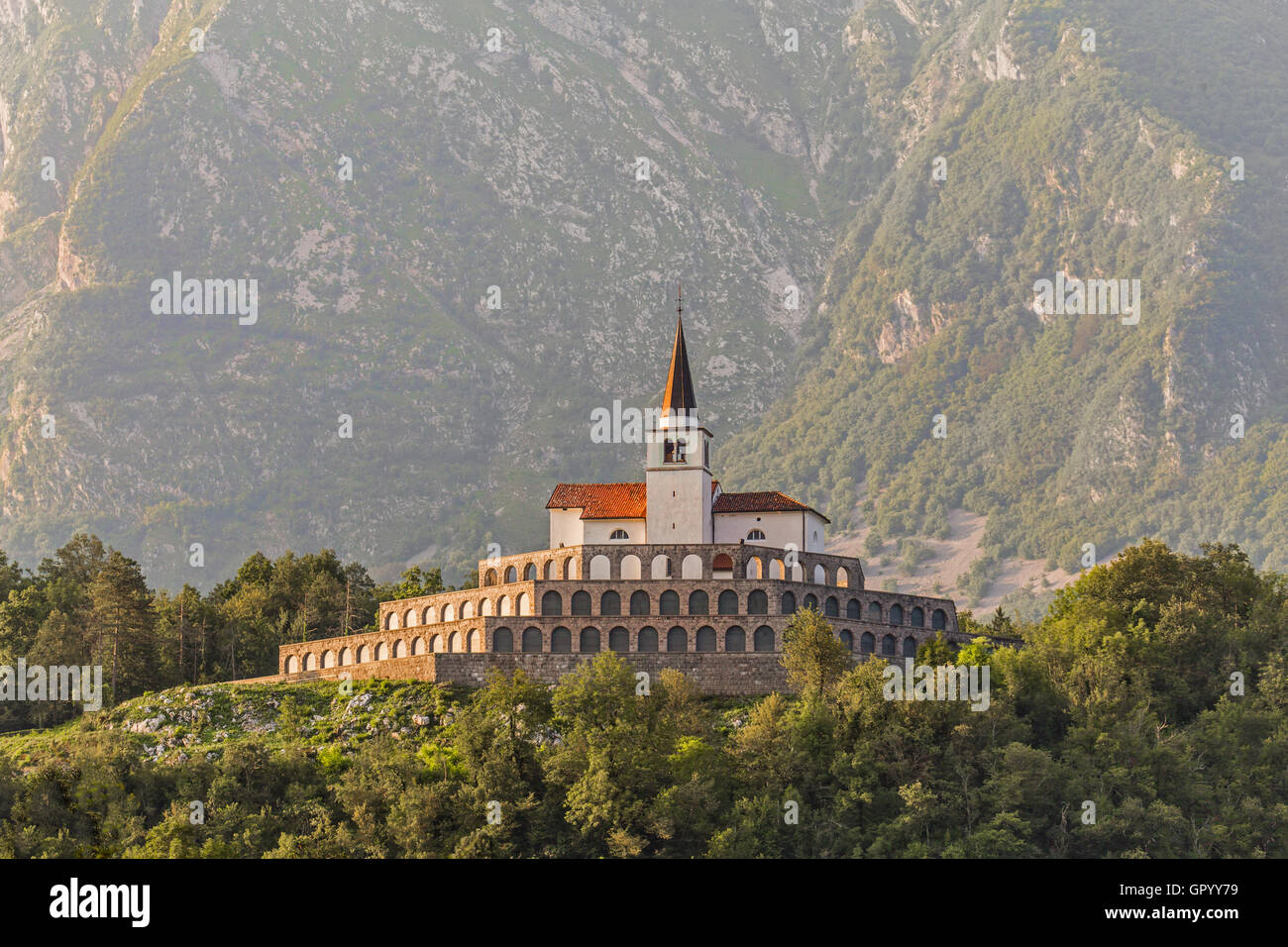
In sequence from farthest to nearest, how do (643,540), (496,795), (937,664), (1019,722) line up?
(643,540) < (937,664) < (1019,722) < (496,795)

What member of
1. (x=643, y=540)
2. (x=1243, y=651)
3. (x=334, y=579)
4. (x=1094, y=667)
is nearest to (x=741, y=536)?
(x=643, y=540)

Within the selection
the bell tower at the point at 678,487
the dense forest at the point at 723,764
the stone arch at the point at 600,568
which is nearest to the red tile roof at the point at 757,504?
the bell tower at the point at 678,487

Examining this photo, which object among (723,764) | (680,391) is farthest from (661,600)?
(723,764)

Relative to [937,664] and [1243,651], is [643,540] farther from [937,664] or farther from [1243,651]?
[1243,651]

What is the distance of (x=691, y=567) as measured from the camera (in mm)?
106625

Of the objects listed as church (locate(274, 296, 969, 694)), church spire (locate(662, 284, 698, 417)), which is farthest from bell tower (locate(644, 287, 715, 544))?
church spire (locate(662, 284, 698, 417))

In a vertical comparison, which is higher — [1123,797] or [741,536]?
[741,536]

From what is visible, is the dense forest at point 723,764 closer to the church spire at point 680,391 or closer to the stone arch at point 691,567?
the stone arch at point 691,567

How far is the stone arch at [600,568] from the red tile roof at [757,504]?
895 centimetres

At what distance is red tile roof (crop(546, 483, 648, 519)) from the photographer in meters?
111

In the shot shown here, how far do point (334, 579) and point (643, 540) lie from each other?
37.0m

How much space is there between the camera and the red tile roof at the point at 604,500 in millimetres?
110625
